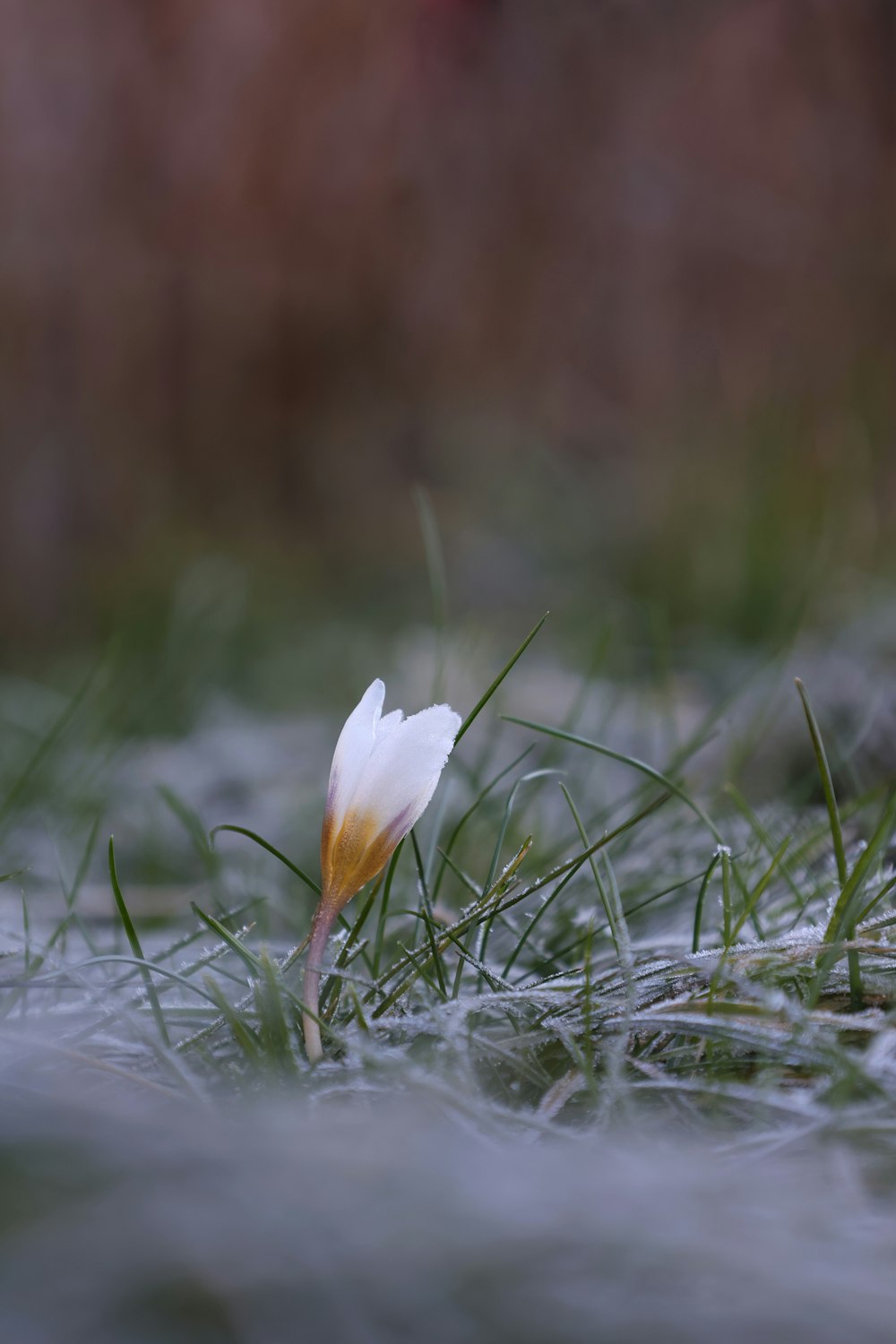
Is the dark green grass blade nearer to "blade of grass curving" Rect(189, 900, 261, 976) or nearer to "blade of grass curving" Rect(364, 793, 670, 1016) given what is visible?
"blade of grass curving" Rect(364, 793, 670, 1016)

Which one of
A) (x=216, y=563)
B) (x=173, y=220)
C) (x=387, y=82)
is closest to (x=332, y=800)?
(x=216, y=563)

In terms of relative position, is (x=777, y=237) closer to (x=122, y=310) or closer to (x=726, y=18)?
(x=726, y=18)

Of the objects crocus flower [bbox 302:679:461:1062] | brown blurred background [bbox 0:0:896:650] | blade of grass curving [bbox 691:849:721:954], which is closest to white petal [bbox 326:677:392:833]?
crocus flower [bbox 302:679:461:1062]

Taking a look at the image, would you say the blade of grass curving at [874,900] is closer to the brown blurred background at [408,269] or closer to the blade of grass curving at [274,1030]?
the blade of grass curving at [274,1030]

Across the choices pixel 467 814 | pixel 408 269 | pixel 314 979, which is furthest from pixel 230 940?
pixel 408 269

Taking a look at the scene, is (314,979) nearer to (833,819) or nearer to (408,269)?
(833,819)

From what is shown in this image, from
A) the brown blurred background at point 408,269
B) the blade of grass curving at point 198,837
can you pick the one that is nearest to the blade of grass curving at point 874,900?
the blade of grass curving at point 198,837
